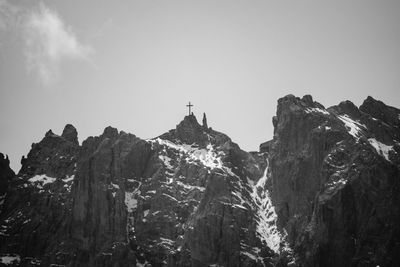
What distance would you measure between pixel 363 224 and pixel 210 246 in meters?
47.8

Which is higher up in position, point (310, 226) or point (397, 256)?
point (310, 226)

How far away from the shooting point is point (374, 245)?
179 metres

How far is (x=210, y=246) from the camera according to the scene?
199625mm

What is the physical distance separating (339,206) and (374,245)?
15.6m

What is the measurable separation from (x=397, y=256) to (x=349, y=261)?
13187mm

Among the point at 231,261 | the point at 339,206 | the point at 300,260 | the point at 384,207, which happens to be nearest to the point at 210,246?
the point at 231,261

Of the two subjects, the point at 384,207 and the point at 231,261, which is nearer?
the point at 384,207

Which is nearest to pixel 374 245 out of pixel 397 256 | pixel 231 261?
pixel 397 256

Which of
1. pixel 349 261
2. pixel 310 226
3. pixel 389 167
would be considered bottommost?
pixel 349 261

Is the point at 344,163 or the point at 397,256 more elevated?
the point at 344,163

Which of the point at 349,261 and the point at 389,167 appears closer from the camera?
the point at 349,261

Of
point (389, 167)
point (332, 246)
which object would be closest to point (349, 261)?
point (332, 246)

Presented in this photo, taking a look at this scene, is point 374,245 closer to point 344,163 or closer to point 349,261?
point 349,261

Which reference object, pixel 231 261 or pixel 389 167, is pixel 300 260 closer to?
pixel 231 261
